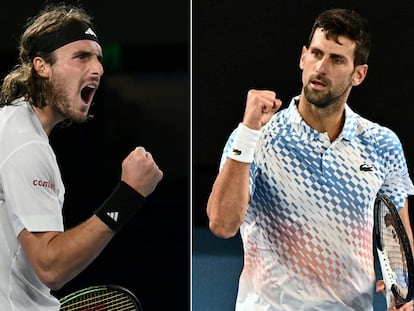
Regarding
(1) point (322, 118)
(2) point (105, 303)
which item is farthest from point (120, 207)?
(1) point (322, 118)

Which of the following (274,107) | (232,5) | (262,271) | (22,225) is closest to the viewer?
(22,225)

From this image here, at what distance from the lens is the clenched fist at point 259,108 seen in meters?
Result: 2.86

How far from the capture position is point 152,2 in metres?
3.87

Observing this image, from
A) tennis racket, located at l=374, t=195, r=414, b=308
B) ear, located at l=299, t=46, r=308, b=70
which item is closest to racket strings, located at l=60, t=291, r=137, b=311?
tennis racket, located at l=374, t=195, r=414, b=308

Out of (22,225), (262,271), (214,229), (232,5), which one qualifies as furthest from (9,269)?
(232,5)

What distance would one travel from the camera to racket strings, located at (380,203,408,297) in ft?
Answer: 9.82

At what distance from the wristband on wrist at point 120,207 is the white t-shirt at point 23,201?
18 cm

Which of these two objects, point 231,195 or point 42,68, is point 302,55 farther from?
point 42,68

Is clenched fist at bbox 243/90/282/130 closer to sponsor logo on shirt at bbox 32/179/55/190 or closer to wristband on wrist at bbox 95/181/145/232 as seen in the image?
wristband on wrist at bbox 95/181/145/232

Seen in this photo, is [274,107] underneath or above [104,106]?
above

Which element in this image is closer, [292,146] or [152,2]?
[292,146]

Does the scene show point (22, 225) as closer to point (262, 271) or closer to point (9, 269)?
point (9, 269)

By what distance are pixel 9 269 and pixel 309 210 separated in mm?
1151

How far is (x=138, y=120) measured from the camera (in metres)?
3.90
